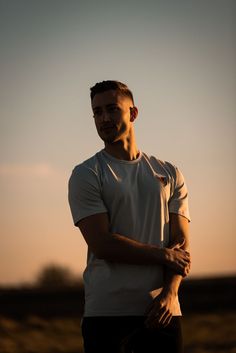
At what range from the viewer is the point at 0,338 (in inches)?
320

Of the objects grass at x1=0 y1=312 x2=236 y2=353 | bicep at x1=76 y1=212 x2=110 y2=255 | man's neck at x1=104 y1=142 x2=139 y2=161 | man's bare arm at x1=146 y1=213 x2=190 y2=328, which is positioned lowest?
grass at x1=0 y1=312 x2=236 y2=353

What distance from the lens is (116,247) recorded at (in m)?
3.13

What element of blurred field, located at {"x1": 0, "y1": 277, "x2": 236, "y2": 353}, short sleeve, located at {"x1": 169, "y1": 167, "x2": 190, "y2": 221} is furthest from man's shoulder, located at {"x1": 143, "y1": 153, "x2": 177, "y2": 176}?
blurred field, located at {"x1": 0, "y1": 277, "x2": 236, "y2": 353}

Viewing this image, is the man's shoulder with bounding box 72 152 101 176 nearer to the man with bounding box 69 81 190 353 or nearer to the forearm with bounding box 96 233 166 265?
the man with bounding box 69 81 190 353

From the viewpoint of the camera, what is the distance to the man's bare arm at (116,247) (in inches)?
123

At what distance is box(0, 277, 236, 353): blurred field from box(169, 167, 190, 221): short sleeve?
13.6 feet

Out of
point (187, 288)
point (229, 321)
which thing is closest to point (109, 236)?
point (229, 321)

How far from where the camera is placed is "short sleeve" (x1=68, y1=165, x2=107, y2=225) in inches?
126

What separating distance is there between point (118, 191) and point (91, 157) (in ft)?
0.66

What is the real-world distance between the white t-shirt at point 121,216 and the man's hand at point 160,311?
0.03 m

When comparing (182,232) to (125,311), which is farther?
(182,232)

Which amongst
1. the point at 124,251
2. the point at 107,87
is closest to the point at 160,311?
the point at 124,251

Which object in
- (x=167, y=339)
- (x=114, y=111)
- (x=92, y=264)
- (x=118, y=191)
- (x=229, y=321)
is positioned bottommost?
(x=229, y=321)

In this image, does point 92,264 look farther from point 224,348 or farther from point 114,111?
point 224,348
